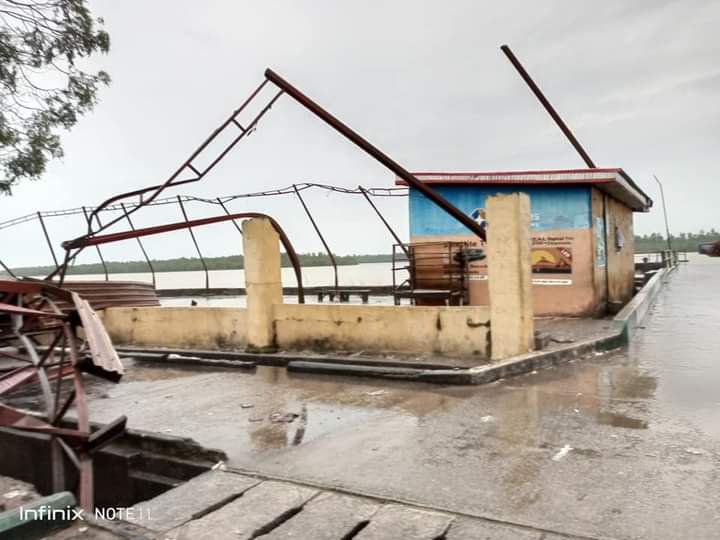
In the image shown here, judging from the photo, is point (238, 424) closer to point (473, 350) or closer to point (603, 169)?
point (473, 350)

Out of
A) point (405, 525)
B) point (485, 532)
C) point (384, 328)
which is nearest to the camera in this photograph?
point (485, 532)

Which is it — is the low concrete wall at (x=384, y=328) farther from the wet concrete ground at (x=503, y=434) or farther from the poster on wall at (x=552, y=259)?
the poster on wall at (x=552, y=259)

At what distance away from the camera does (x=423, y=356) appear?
7.36 meters

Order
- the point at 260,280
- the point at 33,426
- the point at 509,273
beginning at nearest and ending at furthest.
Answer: the point at 33,426, the point at 509,273, the point at 260,280

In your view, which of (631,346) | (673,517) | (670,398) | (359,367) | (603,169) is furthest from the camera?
(603,169)

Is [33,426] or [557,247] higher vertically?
[557,247]

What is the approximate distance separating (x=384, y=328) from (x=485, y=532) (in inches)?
197

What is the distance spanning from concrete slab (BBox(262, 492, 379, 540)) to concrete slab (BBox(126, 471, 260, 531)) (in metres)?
0.53

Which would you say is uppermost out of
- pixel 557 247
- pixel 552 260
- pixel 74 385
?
pixel 557 247

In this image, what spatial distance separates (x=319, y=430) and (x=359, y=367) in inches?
88.0

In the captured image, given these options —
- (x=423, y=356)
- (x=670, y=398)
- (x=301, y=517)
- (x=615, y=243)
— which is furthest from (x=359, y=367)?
(x=615, y=243)

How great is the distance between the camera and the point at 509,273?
665 centimetres

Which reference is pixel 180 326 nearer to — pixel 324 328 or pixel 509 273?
pixel 324 328

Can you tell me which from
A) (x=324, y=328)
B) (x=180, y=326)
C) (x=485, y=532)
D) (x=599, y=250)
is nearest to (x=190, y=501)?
(x=485, y=532)
